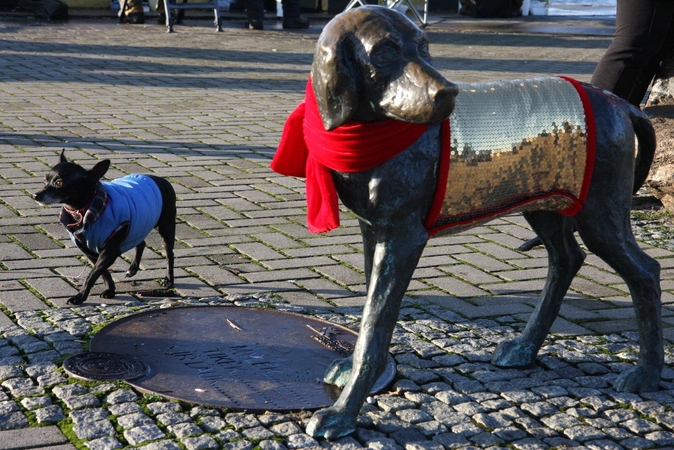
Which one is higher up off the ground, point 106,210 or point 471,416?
point 106,210

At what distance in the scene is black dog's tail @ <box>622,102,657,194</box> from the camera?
12.7 feet

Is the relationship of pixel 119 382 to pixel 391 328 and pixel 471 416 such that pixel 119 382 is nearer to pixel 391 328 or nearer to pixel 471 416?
pixel 391 328

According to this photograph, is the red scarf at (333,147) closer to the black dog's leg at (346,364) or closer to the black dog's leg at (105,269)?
the black dog's leg at (346,364)

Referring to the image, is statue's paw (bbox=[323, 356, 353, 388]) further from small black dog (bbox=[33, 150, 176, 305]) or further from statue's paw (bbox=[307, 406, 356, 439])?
small black dog (bbox=[33, 150, 176, 305])

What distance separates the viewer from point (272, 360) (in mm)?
4051

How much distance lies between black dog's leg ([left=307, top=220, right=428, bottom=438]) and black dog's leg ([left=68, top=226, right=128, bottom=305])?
176 centimetres

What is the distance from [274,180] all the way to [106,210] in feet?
9.06

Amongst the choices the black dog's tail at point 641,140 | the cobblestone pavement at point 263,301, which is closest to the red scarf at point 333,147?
the cobblestone pavement at point 263,301

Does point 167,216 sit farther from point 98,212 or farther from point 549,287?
point 549,287

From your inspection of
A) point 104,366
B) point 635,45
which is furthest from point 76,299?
point 635,45

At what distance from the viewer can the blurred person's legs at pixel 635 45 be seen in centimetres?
625

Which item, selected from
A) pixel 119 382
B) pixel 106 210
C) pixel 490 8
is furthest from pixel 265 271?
pixel 490 8

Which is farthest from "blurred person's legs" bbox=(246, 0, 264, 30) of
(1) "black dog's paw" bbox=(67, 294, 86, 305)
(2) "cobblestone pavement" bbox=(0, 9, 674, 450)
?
(1) "black dog's paw" bbox=(67, 294, 86, 305)

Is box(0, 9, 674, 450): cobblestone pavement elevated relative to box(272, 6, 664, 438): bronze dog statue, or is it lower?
lower
